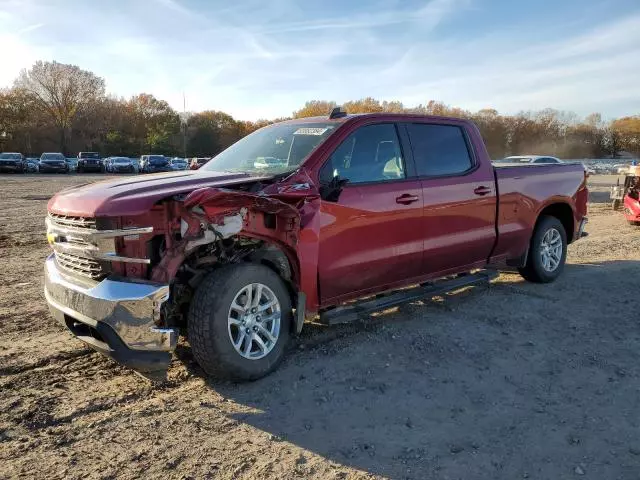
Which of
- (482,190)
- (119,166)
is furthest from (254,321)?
(119,166)

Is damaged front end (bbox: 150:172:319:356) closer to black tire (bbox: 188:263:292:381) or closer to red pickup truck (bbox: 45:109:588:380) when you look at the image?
red pickup truck (bbox: 45:109:588:380)

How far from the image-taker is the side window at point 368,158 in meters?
4.51

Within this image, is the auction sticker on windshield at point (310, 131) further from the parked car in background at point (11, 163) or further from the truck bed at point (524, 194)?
the parked car in background at point (11, 163)

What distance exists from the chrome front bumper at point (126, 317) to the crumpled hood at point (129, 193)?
1.59 feet

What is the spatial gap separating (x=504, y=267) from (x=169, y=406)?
4.42m

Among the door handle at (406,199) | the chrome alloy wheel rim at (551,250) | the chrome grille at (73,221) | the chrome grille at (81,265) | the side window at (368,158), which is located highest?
the side window at (368,158)

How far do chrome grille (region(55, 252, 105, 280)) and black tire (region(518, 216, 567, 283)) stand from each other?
16.8 feet

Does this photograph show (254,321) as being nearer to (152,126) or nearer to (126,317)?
(126,317)

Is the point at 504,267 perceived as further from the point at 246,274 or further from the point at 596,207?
the point at 596,207

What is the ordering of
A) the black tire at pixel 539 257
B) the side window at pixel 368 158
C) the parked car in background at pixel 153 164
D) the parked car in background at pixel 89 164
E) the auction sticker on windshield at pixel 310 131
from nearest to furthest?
the side window at pixel 368 158
the auction sticker on windshield at pixel 310 131
the black tire at pixel 539 257
the parked car in background at pixel 89 164
the parked car in background at pixel 153 164

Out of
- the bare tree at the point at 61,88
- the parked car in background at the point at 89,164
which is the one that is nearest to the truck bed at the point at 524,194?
the parked car in background at the point at 89,164

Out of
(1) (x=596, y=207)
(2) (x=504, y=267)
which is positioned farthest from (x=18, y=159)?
(2) (x=504, y=267)

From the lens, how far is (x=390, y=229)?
475cm

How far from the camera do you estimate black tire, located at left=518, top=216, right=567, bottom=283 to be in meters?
6.57
